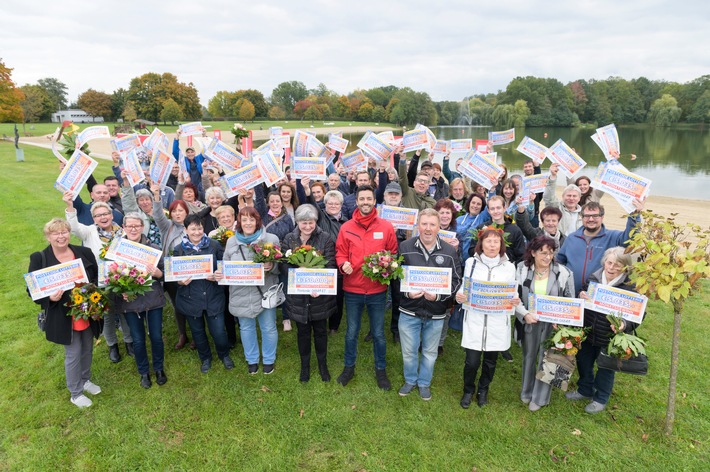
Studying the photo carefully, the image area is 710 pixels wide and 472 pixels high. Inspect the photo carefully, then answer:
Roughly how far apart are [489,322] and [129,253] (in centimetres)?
500

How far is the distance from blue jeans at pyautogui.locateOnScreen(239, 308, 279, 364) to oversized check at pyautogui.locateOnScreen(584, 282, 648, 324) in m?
4.49

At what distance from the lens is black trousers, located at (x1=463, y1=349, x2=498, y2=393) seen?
5371 mm

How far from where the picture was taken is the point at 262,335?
6238 mm

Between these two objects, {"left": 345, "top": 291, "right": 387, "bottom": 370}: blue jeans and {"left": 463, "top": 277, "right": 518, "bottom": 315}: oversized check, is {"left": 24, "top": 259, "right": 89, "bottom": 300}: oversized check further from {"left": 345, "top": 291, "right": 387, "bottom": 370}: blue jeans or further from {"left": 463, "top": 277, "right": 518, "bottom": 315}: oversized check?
{"left": 463, "top": 277, "right": 518, "bottom": 315}: oversized check

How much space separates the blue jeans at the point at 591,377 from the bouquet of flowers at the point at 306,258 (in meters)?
3.85

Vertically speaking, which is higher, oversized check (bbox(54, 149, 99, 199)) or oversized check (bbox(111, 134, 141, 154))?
oversized check (bbox(111, 134, 141, 154))

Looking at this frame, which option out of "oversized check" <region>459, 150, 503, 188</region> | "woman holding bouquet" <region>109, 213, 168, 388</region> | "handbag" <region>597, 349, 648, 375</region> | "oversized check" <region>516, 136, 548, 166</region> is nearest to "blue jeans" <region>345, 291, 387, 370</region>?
"woman holding bouquet" <region>109, 213, 168, 388</region>

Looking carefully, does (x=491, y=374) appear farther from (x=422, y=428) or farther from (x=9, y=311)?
(x=9, y=311)

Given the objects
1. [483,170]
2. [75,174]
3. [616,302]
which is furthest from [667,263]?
[75,174]

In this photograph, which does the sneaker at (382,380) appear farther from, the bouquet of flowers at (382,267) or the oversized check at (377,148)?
the oversized check at (377,148)

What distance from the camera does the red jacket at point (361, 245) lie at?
5.52m

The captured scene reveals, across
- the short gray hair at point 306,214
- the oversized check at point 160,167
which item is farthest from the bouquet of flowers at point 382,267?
the oversized check at point 160,167

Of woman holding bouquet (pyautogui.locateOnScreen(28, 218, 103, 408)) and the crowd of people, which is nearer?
woman holding bouquet (pyautogui.locateOnScreen(28, 218, 103, 408))

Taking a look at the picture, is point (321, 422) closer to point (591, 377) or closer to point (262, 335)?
point (262, 335)
